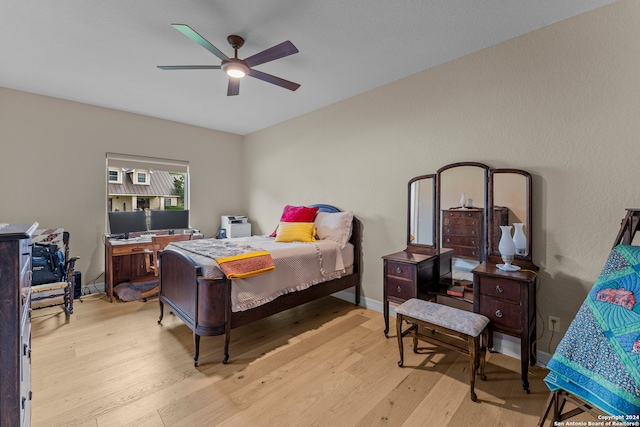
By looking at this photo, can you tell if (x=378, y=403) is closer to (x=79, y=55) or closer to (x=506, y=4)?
(x=506, y=4)

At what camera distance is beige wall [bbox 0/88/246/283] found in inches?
132

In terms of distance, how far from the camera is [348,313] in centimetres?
320

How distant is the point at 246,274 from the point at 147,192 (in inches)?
122

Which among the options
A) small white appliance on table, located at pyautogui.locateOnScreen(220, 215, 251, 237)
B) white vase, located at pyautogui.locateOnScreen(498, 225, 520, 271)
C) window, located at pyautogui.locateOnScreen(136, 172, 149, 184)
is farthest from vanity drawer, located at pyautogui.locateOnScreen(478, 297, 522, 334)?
window, located at pyautogui.locateOnScreen(136, 172, 149, 184)

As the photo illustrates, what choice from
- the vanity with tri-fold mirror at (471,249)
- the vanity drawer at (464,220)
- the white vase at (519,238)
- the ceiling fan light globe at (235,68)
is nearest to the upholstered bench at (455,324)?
the vanity with tri-fold mirror at (471,249)

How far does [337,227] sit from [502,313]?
1.86 metres

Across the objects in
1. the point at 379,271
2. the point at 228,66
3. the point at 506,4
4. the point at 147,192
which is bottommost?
the point at 379,271

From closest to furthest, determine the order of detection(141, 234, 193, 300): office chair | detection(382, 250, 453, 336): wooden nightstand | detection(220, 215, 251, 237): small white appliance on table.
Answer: detection(382, 250, 453, 336): wooden nightstand, detection(141, 234, 193, 300): office chair, detection(220, 215, 251, 237): small white appliance on table

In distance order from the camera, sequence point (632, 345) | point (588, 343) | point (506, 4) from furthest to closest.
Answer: point (506, 4)
point (588, 343)
point (632, 345)

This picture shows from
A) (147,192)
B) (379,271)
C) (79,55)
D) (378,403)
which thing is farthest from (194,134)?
(378,403)

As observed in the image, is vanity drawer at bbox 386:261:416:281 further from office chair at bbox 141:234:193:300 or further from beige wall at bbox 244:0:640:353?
office chair at bbox 141:234:193:300

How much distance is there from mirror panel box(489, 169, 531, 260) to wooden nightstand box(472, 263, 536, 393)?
35 centimetres

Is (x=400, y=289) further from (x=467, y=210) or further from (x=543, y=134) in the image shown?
(x=543, y=134)

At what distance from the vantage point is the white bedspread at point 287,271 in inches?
89.4
